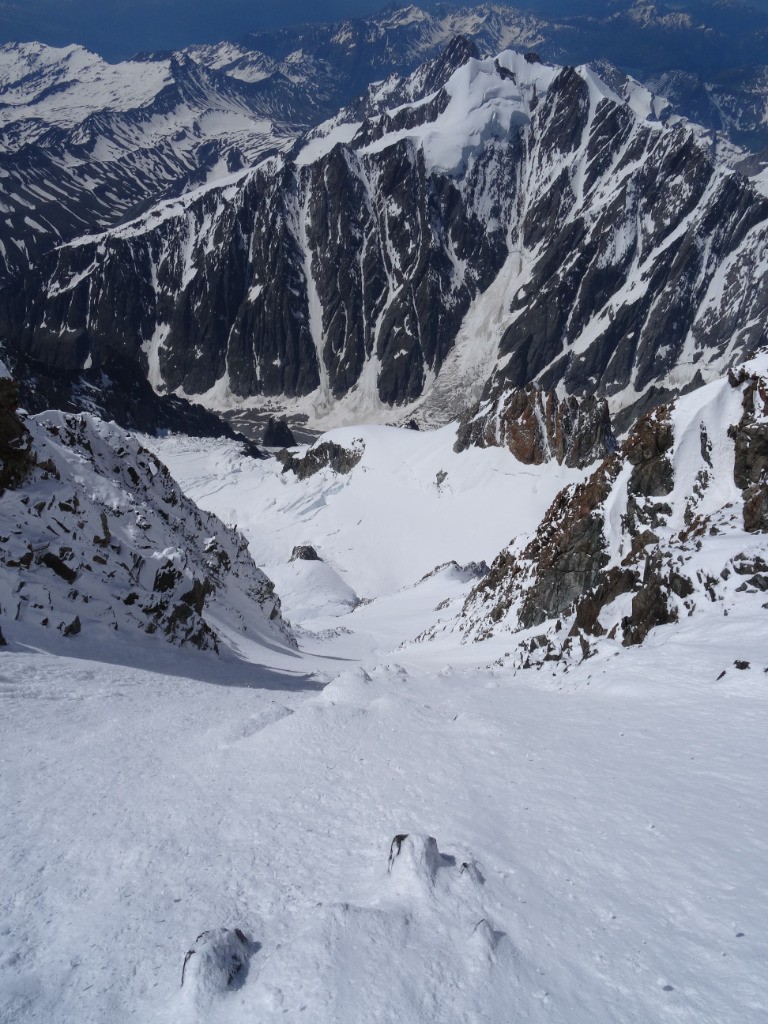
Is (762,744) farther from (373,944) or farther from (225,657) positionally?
(225,657)

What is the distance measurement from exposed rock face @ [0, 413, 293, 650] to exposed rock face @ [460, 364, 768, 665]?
32.2ft

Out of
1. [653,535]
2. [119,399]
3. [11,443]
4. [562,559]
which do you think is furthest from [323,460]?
[119,399]

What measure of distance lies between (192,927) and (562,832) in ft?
10.4

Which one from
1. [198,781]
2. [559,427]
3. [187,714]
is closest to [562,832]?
[198,781]

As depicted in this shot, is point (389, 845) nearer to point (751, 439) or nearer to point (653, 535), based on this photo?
point (653, 535)

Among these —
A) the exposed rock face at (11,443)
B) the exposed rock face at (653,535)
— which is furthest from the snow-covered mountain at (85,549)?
the exposed rock face at (653,535)

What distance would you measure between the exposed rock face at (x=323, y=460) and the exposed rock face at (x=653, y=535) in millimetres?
53385

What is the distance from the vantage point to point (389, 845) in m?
5.16

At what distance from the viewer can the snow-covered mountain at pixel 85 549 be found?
12.2 meters

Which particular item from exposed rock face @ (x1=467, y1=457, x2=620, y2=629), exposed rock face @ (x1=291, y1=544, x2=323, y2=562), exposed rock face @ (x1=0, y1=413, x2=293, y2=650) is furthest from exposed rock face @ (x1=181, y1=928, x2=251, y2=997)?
exposed rock face @ (x1=291, y1=544, x2=323, y2=562)

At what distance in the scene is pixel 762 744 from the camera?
676 centimetres

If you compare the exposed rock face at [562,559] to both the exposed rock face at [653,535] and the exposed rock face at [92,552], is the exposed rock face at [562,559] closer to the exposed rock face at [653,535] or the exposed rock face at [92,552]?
the exposed rock face at [653,535]

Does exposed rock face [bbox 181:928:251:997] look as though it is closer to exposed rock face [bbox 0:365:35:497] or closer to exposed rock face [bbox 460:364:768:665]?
exposed rock face [bbox 460:364:768:665]

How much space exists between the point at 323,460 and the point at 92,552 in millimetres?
66773
